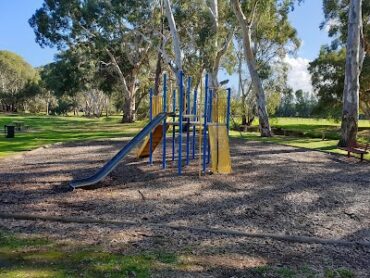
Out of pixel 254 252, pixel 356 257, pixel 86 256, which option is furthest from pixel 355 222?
pixel 86 256

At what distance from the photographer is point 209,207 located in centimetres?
725

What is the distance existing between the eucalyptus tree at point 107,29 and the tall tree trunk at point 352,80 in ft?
62.7

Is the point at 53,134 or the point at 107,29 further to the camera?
the point at 107,29

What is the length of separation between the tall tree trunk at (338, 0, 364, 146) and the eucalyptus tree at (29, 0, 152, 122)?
62.7 feet


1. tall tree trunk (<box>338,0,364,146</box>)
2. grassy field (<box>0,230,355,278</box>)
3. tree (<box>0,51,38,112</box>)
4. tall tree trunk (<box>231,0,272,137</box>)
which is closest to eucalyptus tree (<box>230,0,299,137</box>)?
tall tree trunk (<box>231,0,272,137</box>)

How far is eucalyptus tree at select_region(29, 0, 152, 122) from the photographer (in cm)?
3394

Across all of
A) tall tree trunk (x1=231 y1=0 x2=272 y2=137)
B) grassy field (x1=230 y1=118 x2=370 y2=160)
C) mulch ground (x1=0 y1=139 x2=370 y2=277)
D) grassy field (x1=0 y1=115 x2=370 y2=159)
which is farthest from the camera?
tall tree trunk (x1=231 y1=0 x2=272 y2=137)

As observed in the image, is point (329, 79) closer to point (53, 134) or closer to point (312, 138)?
point (312, 138)

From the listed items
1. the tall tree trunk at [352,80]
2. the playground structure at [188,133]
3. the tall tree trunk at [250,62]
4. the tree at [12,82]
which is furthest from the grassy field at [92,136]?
the tree at [12,82]

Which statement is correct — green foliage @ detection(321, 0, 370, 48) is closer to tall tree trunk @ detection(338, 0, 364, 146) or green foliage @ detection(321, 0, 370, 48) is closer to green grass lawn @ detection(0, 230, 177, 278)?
tall tree trunk @ detection(338, 0, 364, 146)

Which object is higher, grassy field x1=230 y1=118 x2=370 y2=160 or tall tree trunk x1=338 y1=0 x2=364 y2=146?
tall tree trunk x1=338 y1=0 x2=364 y2=146

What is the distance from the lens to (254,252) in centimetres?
504

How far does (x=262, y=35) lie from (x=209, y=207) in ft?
111

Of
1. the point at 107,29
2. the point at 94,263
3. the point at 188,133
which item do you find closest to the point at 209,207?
the point at 94,263
